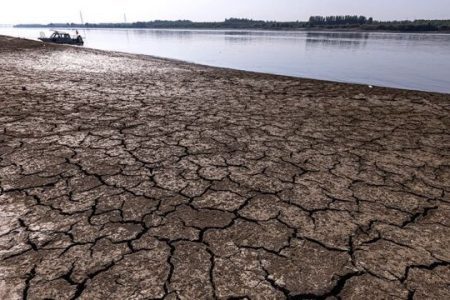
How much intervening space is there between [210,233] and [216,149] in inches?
66.8

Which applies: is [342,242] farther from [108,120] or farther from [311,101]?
[311,101]

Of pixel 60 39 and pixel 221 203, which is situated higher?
pixel 221 203

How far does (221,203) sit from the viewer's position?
2.83m

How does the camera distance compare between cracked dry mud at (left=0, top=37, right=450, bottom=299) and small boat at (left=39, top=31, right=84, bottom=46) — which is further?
small boat at (left=39, top=31, right=84, bottom=46)

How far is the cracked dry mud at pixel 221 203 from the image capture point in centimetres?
199

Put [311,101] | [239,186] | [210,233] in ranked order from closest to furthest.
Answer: [210,233]
[239,186]
[311,101]

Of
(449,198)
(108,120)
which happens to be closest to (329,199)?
(449,198)

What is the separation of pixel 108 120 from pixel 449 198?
14.3 feet

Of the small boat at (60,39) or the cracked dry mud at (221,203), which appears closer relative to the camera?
the cracked dry mud at (221,203)

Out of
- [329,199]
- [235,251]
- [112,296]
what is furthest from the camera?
[329,199]

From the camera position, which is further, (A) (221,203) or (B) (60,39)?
(B) (60,39)

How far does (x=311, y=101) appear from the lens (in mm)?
6676

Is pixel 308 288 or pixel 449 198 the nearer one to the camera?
pixel 308 288

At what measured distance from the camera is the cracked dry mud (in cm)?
199
